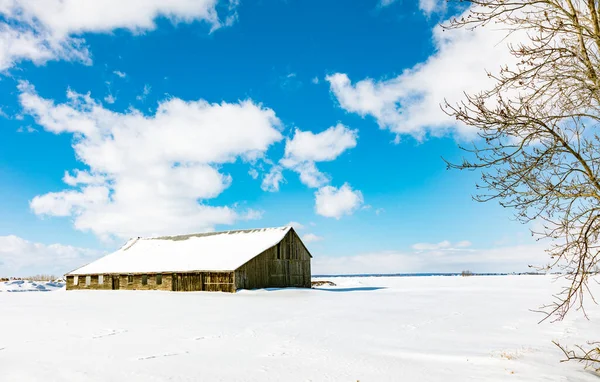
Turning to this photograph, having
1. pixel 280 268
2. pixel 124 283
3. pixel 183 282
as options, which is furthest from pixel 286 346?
pixel 124 283

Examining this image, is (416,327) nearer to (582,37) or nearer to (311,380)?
(311,380)

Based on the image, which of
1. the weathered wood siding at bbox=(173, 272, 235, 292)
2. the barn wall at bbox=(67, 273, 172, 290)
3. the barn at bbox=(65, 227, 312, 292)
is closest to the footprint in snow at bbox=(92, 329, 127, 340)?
the barn at bbox=(65, 227, 312, 292)

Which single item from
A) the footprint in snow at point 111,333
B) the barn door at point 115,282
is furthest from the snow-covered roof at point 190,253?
the footprint in snow at point 111,333

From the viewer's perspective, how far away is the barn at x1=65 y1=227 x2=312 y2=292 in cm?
4200

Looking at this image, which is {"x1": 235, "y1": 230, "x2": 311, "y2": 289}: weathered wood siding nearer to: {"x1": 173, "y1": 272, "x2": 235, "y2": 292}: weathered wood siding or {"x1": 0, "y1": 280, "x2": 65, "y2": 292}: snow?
{"x1": 173, "y1": 272, "x2": 235, "y2": 292}: weathered wood siding

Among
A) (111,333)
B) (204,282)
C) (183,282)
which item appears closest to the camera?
(111,333)

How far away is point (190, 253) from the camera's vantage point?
4853 cm

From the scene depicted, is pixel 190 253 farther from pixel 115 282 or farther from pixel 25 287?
pixel 25 287

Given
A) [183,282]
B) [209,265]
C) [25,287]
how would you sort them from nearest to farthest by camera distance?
[209,265], [183,282], [25,287]

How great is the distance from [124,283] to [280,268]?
58.2 feet

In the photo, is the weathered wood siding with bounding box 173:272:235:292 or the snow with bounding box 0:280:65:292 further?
the snow with bounding box 0:280:65:292

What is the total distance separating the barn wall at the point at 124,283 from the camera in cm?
4457

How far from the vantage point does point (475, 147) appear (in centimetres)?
860

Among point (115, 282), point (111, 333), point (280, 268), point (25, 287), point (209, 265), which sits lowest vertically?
point (111, 333)
